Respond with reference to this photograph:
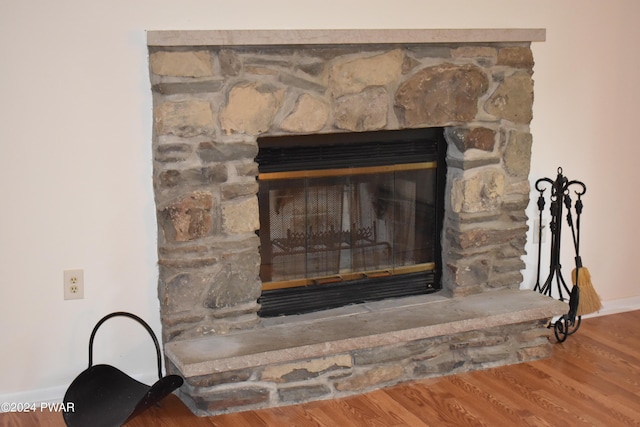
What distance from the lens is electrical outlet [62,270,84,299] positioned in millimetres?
3109

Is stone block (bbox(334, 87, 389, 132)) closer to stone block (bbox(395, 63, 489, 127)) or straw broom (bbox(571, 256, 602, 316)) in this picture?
stone block (bbox(395, 63, 489, 127))

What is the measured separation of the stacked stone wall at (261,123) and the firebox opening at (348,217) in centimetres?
15

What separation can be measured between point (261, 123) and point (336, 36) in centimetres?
45

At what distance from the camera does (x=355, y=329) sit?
131 inches

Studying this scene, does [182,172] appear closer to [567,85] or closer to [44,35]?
[44,35]

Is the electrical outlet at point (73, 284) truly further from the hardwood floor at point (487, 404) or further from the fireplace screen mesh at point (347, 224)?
the fireplace screen mesh at point (347, 224)

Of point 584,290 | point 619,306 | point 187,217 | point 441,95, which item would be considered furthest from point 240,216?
point 619,306

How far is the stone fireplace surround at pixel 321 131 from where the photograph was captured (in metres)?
3.07

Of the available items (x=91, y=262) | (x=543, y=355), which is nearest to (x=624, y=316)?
(x=543, y=355)

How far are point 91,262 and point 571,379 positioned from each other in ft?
6.74

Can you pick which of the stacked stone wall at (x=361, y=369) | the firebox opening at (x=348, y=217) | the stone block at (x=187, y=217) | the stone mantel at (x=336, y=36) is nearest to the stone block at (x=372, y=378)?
the stacked stone wall at (x=361, y=369)

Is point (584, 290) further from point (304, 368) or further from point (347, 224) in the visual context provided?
point (304, 368)

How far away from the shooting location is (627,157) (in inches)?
163

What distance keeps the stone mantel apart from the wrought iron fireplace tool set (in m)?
0.73
